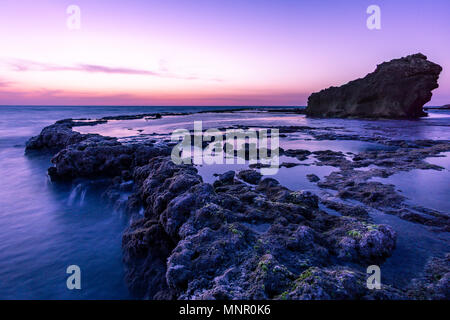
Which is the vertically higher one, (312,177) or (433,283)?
(312,177)

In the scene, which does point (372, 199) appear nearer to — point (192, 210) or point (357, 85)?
point (192, 210)

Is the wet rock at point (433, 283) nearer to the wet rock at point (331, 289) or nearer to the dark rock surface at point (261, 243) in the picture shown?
the dark rock surface at point (261, 243)

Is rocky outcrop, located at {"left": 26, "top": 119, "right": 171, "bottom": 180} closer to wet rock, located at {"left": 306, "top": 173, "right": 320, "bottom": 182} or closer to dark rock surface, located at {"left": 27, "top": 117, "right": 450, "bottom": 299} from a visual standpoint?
dark rock surface, located at {"left": 27, "top": 117, "right": 450, "bottom": 299}

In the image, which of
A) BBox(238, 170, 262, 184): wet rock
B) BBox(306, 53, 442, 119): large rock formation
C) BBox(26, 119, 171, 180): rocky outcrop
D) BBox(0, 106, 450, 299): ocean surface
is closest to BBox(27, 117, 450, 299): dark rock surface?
BBox(0, 106, 450, 299): ocean surface

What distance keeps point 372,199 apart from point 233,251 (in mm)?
7491

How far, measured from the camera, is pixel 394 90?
65.2m

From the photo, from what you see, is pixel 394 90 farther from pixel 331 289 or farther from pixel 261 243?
pixel 331 289

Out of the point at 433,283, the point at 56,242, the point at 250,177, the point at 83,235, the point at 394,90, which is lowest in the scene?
the point at 56,242

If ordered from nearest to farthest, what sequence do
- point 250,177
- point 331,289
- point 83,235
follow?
point 331,289 < point 83,235 < point 250,177

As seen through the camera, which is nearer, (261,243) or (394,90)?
(261,243)

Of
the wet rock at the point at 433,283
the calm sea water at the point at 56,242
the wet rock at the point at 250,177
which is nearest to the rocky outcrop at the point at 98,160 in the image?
the calm sea water at the point at 56,242

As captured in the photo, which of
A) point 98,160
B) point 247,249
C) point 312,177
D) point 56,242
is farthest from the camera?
point 98,160

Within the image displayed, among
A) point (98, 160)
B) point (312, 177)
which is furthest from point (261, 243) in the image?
point (98, 160)

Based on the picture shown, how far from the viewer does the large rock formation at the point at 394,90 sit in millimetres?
63438
